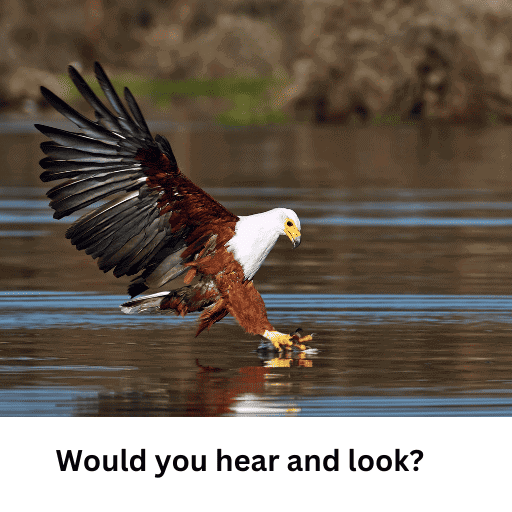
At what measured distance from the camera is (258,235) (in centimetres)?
955

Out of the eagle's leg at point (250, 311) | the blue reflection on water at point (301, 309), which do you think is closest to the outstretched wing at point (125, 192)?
the eagle's leg at point (250, 311)

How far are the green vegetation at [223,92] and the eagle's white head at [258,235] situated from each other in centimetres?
3775

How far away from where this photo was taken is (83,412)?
25.9 ft

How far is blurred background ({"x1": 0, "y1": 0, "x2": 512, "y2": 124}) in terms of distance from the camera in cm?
4422

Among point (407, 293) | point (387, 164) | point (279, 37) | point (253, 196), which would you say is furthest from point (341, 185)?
point (279, 37)

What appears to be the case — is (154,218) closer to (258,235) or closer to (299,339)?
(258,235)

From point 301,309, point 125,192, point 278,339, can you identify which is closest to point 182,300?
point 278,339

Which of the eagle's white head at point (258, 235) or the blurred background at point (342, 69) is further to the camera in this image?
the blurred background at point (342, 69)

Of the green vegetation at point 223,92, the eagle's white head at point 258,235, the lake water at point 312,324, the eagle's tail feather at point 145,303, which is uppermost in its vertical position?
the green vegetation at point 223,92

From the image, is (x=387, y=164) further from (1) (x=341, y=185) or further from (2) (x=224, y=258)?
(2) (x=224, y=258)

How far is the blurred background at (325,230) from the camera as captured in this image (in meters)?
8.63

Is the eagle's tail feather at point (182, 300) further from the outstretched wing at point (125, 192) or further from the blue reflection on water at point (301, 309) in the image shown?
the blue reflection on water at point (301, 309)

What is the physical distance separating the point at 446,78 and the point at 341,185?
20179 mm

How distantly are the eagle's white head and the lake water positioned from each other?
63cm
